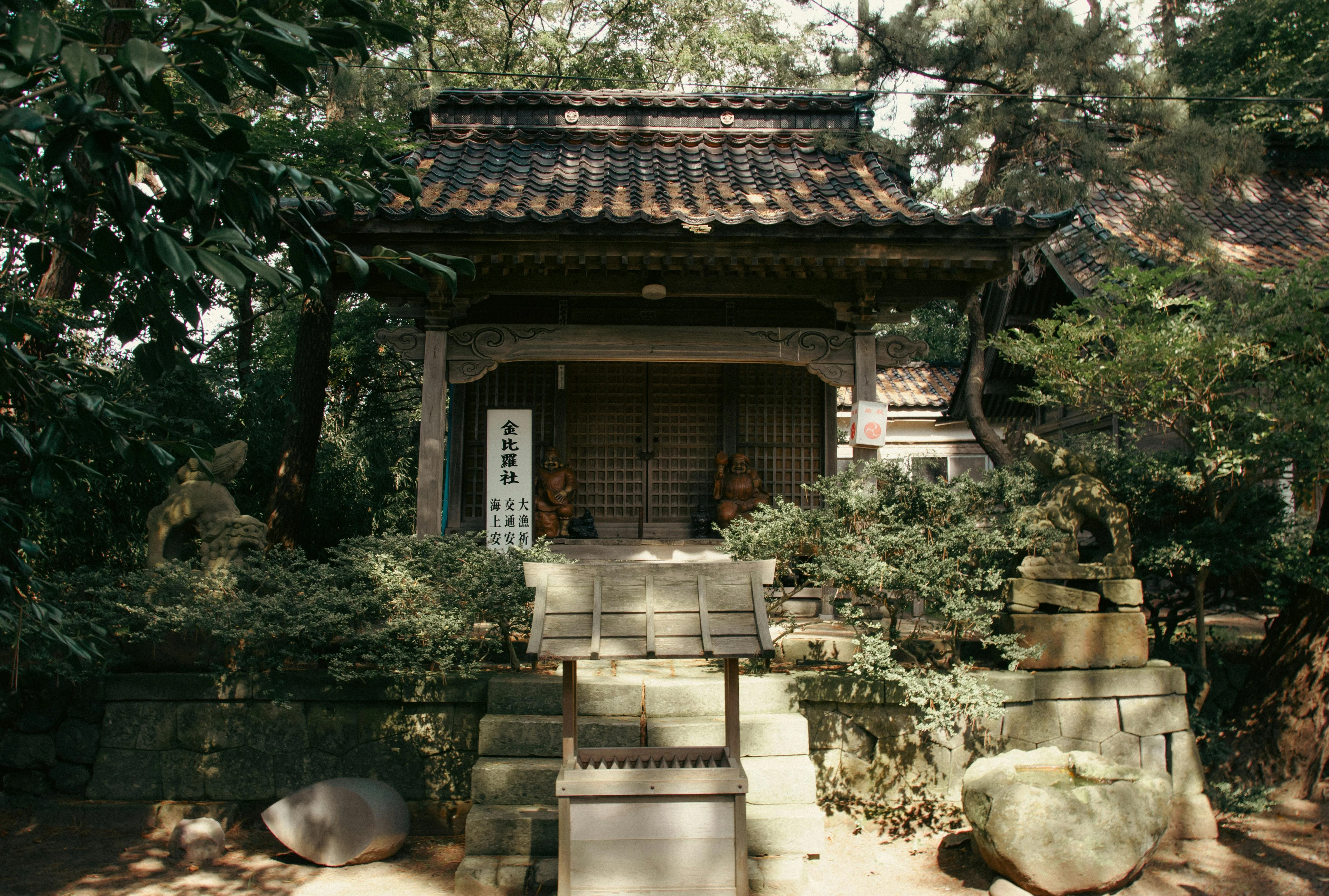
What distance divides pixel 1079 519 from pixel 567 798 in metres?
4.01

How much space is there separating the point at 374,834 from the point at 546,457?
4.52 m

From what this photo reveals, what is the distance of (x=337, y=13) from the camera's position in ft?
10.2

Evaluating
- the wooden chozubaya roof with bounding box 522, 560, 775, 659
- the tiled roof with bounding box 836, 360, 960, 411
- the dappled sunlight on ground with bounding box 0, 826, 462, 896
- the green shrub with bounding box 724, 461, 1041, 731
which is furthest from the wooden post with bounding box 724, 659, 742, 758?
the tiled roof with bounding box 836, 360, 960, 411

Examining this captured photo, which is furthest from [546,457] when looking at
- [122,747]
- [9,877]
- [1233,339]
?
[1233,339]

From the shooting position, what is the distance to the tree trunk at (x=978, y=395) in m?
11.1

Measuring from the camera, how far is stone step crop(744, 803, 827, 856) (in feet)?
15.4

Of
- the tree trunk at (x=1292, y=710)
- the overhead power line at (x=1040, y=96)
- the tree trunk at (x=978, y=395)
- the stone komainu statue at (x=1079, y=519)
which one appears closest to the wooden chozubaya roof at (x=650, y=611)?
the stone komainu statue at (x=1079, y=519)

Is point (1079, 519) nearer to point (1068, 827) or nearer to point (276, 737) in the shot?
point (1068, 827)

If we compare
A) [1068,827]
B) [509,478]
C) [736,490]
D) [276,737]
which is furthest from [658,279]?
[1068,827]

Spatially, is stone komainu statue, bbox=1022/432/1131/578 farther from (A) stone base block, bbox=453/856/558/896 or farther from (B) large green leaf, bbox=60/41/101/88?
(B) large green leaf, bbox=60/41/101/88

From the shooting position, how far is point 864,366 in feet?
24.8

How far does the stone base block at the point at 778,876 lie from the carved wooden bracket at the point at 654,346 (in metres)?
4.05

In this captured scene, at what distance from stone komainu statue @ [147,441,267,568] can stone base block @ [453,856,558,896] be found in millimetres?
2644

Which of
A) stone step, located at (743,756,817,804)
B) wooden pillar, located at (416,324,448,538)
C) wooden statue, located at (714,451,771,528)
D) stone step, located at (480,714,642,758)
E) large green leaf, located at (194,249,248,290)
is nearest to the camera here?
large green leaf, located at (194,249,248,290)
